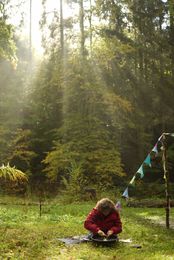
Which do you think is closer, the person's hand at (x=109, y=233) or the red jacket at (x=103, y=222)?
the person's hand at (x=109, y=233)

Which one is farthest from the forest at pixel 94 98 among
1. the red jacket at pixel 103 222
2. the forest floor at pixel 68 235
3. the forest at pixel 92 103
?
the red jacket at pixel 103 222

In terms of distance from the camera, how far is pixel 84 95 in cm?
2561

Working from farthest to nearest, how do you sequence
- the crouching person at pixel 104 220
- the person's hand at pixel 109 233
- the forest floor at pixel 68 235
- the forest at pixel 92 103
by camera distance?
the forest at pixel 92 103
the crouching person at pixel 104 220
the person's hand at pixel 109 233
the forest floor at pixel 68 235

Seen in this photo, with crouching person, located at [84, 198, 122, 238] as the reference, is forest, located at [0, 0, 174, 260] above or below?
above

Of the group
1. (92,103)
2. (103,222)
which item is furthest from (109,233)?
(92,103)

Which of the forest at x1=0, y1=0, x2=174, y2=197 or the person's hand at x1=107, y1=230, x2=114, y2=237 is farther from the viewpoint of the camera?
the forest at x1=0, y1=0, x2=174, y2=197

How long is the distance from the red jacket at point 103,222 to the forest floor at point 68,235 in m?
0.34

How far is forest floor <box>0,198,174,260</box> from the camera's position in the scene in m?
7.37

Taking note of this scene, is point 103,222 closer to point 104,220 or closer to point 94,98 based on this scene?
point 104,220

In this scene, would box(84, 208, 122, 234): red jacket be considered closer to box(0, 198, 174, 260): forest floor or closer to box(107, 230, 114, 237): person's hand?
box(107, 230, 114, 237): person's hand

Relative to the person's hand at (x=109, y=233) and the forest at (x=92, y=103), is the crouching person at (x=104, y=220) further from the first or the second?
the forest at (x=92, y=103)

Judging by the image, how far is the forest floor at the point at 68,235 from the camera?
7367 mm

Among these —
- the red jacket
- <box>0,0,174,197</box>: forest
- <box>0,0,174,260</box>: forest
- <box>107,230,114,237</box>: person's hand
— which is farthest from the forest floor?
<box>0,0,174,197</box>: forest

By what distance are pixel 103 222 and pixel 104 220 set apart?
5 centimetres
